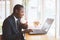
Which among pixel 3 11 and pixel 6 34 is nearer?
pixel 6 34

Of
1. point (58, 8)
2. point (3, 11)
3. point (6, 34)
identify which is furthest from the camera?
point (3, 11)

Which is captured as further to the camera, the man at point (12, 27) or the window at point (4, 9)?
the window at point (4, 9)

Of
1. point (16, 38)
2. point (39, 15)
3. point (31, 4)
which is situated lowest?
point (16, 38)

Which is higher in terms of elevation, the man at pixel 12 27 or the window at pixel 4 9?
the window at pixel 4 9

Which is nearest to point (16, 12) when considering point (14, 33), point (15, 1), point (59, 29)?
point (14, 33)

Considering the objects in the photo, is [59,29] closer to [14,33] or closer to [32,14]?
[32,14]

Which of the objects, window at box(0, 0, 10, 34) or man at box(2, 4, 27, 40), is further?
window at box(0, 0, 10, 34)

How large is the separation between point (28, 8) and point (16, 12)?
1.47m

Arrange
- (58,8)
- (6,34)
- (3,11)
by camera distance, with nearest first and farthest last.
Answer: (6,34), (58,8), (3,11)

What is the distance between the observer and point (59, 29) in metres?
3.68

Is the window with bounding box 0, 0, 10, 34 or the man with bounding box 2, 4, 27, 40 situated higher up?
the window with bounding box 0, 0, 10, 34

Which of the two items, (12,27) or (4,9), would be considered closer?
(12,27)

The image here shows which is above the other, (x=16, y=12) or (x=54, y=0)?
(x=54, y=0)

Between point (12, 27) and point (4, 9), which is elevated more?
point (4, 9)
